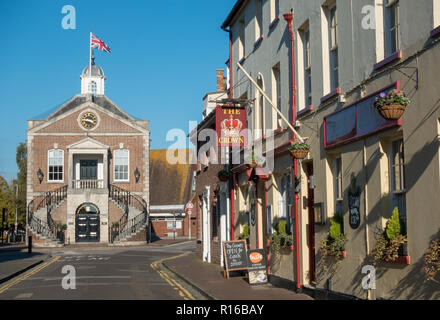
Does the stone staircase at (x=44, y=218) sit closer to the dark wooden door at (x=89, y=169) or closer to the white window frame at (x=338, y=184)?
the dark wooden door at (x=89, y=169)

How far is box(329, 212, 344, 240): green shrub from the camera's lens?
12.1m

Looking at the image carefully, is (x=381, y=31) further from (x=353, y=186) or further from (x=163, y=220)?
(x=163, y=220)

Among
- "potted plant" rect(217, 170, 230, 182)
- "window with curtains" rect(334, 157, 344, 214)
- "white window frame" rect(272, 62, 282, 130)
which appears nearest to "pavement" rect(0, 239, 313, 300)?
"window with curtains" rect(334, 157, 344, 214)

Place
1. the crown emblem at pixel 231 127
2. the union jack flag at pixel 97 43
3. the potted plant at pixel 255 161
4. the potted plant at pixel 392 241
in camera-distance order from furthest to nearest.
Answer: the union jack flag at pixel 97 43 < the crown emblem at pixel 231 127 < the potted plant at pixel 255 161 < the potted plant at pixel 392 241

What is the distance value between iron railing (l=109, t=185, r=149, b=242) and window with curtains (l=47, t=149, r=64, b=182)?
438 centimetres

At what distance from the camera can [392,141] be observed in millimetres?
10242

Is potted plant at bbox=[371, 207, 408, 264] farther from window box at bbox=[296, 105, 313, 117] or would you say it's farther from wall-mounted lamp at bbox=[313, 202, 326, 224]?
window box at bbox=[296, 105, 313, 117]

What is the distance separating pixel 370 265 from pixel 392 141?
2.25m

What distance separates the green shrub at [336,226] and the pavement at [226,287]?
2041mm

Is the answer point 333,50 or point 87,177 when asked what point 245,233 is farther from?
point 87,177

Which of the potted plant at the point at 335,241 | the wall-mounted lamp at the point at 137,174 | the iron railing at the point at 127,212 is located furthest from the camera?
the wall-mounted lamp at the point at 137,174

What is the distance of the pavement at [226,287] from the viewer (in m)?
13.8

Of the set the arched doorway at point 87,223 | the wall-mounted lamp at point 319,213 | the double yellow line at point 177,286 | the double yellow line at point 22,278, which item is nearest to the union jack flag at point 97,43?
the arched doorway at point 87,223

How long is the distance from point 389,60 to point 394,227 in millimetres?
2741
